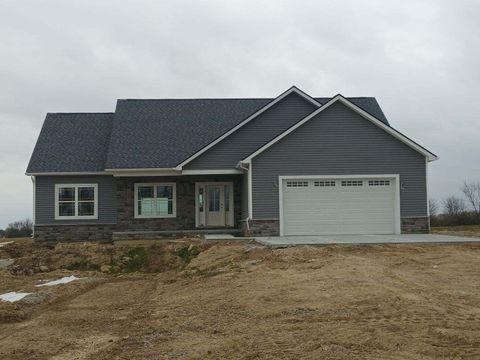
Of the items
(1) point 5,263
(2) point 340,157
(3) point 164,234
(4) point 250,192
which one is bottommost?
(1) point 5,263

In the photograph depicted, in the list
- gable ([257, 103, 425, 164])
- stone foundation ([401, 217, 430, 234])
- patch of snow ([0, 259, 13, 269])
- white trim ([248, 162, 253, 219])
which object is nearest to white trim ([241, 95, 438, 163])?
gable ([257, 103, 425, 164])

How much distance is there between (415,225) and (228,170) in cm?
759

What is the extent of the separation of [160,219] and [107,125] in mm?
6766

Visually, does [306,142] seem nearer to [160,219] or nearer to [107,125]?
[160,219]

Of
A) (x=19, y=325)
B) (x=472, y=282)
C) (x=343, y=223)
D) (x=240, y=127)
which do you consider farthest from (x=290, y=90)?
(x=19, y=325)

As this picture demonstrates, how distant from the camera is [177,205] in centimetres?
2450

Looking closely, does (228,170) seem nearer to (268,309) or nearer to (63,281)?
(63,281)

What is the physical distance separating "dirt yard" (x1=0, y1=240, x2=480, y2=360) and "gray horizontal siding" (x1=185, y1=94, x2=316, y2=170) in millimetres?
6726

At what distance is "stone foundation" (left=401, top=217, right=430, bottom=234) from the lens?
21.4 metres

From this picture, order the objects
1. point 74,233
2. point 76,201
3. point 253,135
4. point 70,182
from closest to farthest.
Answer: point 253,135 → point 74,233 → point 76,201 → point 70,182

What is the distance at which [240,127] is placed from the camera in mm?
23906

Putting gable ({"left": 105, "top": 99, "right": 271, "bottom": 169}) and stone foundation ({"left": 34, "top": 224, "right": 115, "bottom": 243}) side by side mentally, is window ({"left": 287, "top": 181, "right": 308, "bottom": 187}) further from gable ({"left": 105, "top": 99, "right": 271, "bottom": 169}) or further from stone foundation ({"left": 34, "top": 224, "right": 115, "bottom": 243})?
stone foundation ({"left": 34, "top": 224, "right": 115, "bottom": 243})

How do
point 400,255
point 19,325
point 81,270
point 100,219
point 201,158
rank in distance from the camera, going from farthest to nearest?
point 100,219, point 201,158, point 81,270, point 400,255, point 19,325

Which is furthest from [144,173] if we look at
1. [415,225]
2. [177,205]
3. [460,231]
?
[460,231]
